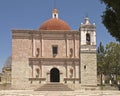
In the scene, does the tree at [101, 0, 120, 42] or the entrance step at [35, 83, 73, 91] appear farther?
the entrance step at [35, 83, 73, 91]

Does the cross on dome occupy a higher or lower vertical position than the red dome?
higher

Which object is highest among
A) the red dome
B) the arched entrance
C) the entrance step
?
the red dome

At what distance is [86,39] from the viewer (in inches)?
1464

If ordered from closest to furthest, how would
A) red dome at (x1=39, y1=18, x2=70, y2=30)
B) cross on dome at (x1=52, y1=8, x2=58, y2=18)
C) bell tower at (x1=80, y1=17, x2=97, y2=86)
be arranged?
bell tower at (x1=80, y1=17, x2=97, y2=86)
red dome at (x1=39, y1=18, x2=70, y2=30)
cross on dome at (x1=52, y1=8, x2=58, y2=18)

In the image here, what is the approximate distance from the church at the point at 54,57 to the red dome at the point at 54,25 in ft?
5.35

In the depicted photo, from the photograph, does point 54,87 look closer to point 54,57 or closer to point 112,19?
point 54,57

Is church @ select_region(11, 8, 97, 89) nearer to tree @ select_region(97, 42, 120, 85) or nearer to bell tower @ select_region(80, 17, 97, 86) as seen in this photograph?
bell tower @ select_region(80, 17, 97, 86)

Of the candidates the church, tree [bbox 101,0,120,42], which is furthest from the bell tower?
tree [bbox 101,0,120,42]

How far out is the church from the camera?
36.2m

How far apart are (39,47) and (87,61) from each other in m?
5.63

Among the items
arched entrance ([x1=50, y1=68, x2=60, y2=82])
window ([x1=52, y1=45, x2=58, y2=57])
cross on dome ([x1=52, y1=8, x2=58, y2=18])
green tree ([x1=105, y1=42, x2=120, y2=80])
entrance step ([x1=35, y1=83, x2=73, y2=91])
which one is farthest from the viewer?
green tree ([x1=105, y1=42, x2=120, y2=80])

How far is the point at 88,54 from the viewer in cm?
3644

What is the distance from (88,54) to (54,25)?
558 centimetres

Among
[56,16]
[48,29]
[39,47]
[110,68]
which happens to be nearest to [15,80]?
[39,47]
